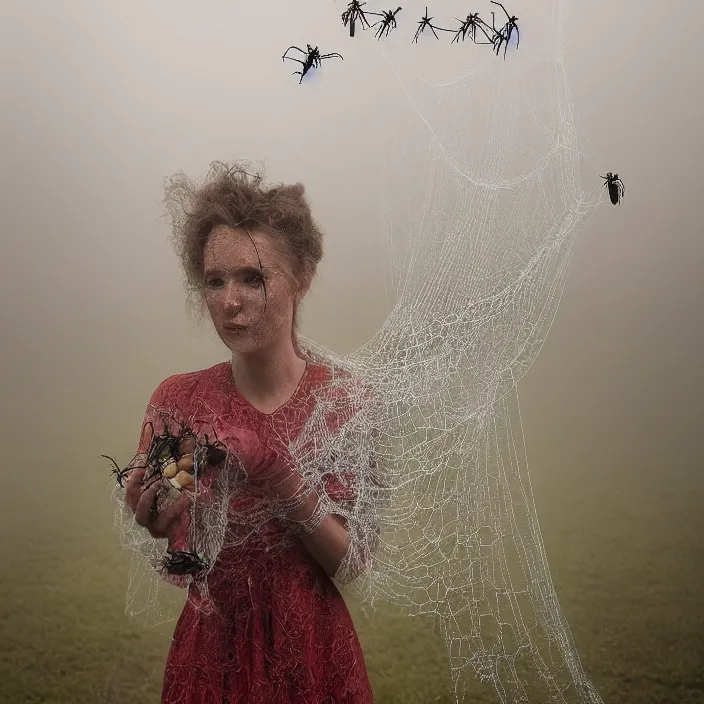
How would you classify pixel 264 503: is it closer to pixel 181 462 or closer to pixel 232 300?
pixel 181 462

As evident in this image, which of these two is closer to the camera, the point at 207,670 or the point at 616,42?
the point at 207,670

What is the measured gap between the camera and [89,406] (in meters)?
1.71

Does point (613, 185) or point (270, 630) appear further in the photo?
point (613, 185)

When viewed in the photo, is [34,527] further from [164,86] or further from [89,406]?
[164,86]

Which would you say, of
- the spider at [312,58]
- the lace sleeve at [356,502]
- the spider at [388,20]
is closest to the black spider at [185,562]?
the lace sleeve at [356,502]

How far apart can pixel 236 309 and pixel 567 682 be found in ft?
3.31

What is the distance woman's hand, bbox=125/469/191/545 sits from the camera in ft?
4.49

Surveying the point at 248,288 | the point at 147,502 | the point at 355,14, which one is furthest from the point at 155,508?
the point at 355,14

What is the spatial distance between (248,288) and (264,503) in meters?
0.40

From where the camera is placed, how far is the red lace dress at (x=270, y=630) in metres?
1.44

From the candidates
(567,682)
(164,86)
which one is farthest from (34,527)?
(567,682)

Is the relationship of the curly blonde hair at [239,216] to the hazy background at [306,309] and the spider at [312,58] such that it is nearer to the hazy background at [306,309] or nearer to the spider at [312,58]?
the hazy background at [306,309]

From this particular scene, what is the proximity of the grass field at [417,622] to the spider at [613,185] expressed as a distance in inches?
22.6

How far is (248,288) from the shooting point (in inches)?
57.8
